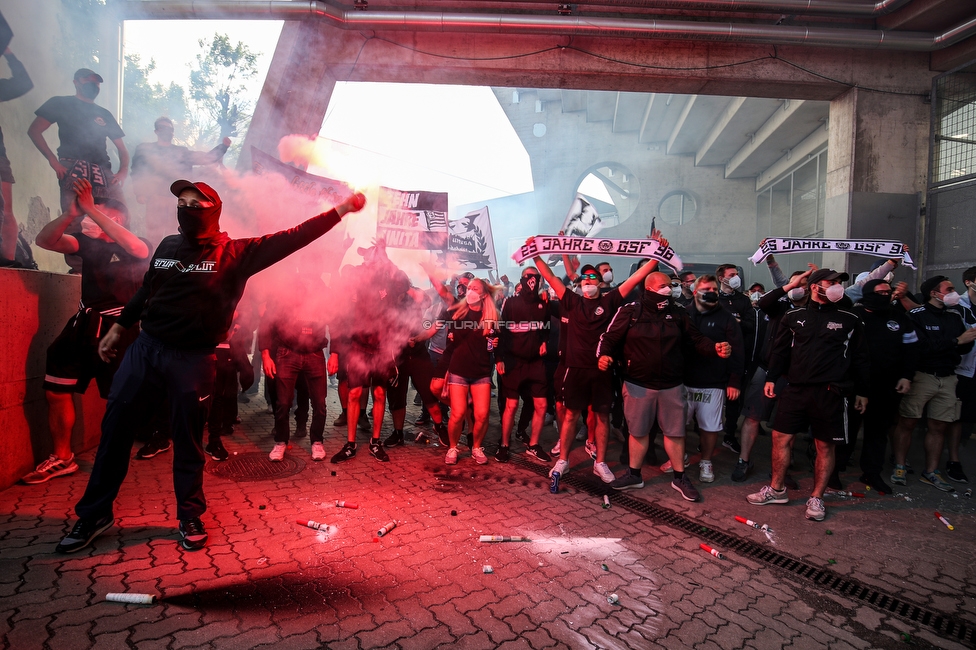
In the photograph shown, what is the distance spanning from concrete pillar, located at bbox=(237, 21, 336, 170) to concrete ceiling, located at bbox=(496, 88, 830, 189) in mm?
10160

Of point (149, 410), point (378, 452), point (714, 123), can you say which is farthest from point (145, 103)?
point (714, 123)

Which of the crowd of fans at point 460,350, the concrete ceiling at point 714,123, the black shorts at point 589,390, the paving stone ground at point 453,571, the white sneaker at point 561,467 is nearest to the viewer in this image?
the paving stone ground at point 453,571

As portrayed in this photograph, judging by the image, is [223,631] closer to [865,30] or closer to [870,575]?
[870,575]

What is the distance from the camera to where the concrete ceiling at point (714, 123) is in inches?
524

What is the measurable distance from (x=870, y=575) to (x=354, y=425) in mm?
4675

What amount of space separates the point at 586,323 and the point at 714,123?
46.5ft

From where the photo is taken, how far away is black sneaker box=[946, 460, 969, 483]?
17.6 ft

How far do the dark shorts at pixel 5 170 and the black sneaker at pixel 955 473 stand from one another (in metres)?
11.1

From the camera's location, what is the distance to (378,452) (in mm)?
5488

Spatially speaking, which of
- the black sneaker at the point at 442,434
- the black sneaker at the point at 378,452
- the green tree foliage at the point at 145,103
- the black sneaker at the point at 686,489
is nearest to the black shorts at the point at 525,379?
the black sneaker at the point at 442,434

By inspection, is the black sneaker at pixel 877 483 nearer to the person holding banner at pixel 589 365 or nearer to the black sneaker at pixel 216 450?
the person holding banner at pixel 589 365

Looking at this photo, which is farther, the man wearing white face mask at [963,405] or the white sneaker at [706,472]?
the man wearing white face mask at [963,405]

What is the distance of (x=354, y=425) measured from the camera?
562cm

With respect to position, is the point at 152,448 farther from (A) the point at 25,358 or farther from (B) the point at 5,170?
(B) the point at 5,170
